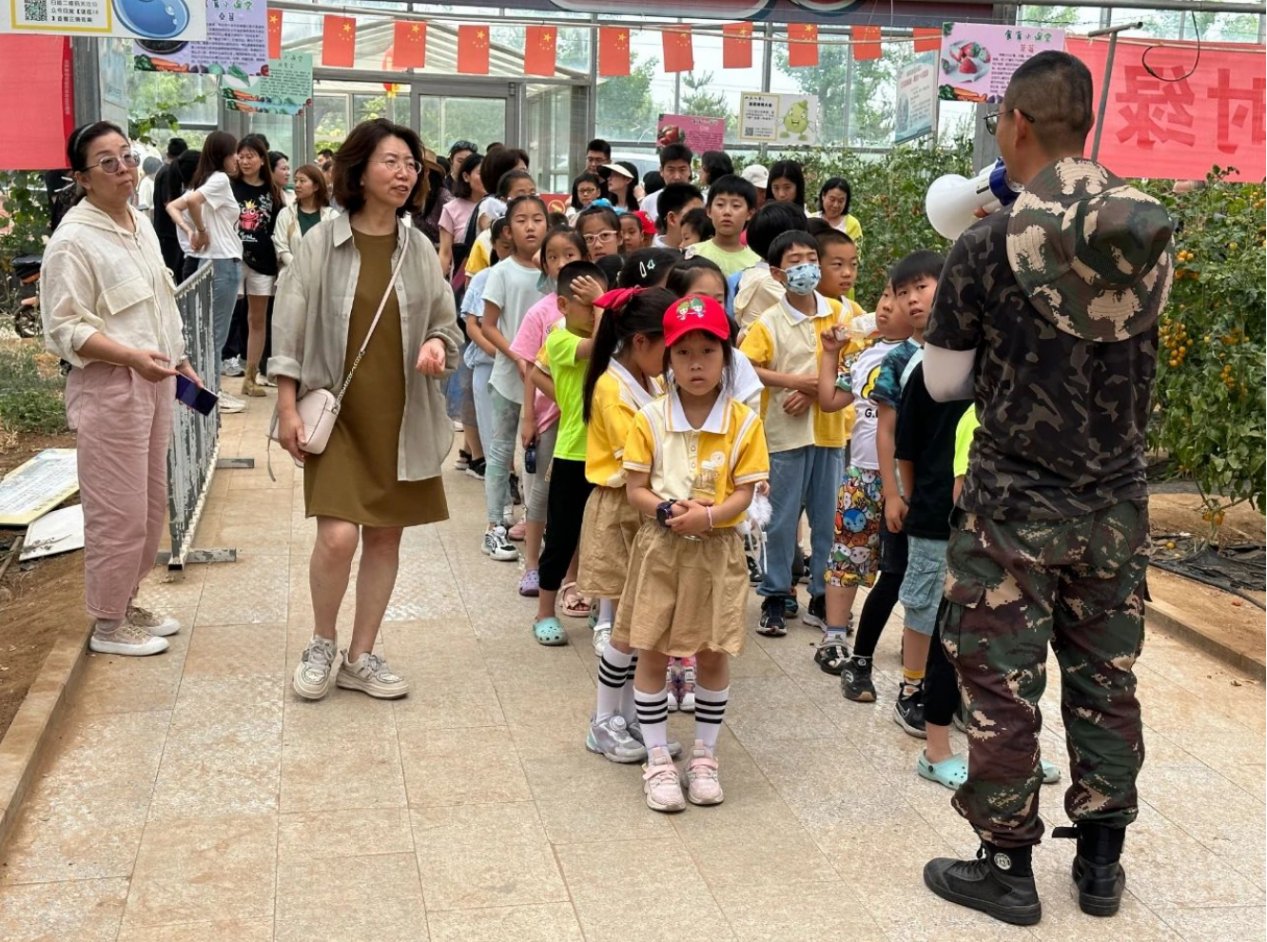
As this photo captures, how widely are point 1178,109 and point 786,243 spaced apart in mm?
4422

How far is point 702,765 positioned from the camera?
13.2 feet

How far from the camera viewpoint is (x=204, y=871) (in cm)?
348

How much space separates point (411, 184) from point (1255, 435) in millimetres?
4003

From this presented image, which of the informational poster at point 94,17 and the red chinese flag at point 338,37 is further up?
the red chinese flag at point 338,37

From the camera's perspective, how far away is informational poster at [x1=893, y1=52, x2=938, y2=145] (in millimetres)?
9648

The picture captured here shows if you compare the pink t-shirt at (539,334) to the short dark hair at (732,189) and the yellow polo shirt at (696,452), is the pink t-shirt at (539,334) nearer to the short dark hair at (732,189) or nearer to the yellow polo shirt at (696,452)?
the short dark hair at (732,189)

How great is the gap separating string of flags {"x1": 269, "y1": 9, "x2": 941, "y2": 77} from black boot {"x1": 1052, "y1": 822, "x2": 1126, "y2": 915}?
942cm

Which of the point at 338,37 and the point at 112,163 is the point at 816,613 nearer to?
the point at 112,163

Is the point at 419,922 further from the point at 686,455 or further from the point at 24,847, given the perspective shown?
the point at 686,455

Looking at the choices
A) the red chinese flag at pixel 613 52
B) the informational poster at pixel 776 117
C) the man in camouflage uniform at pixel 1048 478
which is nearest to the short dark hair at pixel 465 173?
the red chinese flag at pixel 613 52

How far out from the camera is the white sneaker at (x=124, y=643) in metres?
5.02

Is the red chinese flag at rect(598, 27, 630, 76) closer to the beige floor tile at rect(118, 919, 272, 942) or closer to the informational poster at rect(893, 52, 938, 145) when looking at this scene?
the informational poster at rect(893, 52, 938, 145)

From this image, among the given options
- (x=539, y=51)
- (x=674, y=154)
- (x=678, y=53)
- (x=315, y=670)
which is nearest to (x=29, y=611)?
(x=315, y=670)

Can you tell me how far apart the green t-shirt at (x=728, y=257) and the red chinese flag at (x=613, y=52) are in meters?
6.93
